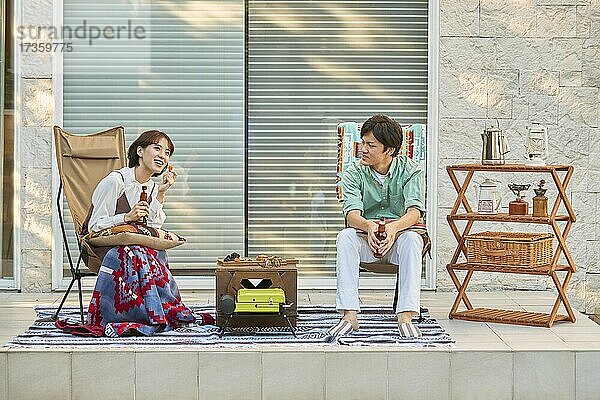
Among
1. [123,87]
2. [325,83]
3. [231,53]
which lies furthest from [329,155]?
[123,87]

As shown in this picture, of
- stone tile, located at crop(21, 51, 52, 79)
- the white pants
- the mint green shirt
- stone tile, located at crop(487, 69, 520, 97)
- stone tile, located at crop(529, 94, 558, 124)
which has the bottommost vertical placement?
the white pants

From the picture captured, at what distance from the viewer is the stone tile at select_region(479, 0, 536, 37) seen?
20.1ft

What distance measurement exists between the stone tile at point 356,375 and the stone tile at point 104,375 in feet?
2.61

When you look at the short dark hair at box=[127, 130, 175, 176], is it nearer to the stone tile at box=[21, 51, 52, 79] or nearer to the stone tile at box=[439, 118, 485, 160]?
the stone tile at box=[21, 51, 52, 79]

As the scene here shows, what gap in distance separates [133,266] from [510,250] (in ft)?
5.65

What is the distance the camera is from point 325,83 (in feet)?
20.3

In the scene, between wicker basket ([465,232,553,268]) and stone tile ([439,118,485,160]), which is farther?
stone tile ([439,118,485,160])

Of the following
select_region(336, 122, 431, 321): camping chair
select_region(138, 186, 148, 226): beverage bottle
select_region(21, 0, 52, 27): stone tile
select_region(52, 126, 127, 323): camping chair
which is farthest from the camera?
select_region(21, 0, 52, 27): stone tile

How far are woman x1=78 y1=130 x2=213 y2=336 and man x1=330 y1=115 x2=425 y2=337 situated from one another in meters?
0.78

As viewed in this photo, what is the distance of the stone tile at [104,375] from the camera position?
4.35 m

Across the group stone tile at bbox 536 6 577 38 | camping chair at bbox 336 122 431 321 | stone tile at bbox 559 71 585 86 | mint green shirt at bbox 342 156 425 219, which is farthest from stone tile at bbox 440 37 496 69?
mint green shirt at bbox 342 156 425 219

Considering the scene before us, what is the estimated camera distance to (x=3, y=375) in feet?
14.3

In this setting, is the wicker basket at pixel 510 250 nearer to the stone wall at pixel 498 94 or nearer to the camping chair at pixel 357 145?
the camping chair at pixel 357 145

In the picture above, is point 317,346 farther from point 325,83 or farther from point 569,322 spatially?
point 325,83
